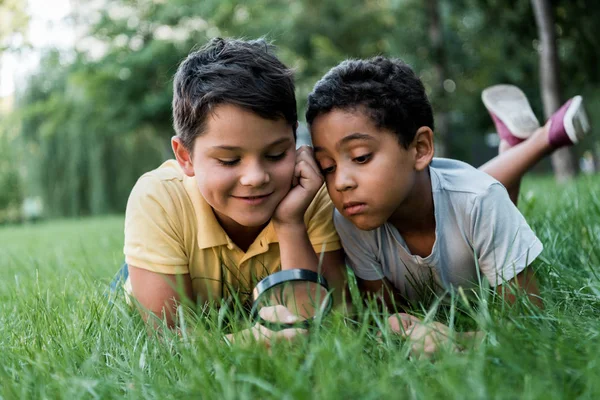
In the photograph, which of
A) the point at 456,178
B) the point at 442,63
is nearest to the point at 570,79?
the point at 442,63

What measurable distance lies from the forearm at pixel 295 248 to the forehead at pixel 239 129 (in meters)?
0.34

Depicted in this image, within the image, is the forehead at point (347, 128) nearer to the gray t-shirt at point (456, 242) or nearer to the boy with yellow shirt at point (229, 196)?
the boy with yellow shirt at point (229, 196)

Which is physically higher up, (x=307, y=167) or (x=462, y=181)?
(x=307, y=167)

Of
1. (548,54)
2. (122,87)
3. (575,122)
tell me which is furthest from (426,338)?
(122,87)

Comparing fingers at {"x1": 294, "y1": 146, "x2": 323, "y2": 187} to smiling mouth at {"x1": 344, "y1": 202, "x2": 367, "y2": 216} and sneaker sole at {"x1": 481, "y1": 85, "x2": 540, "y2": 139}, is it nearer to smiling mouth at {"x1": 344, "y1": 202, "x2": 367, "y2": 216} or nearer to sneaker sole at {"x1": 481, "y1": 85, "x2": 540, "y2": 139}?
smiling mouth at {"x1": 344, "y1": 202, "x2": 367, "y2": 216}

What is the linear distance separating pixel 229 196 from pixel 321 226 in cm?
44

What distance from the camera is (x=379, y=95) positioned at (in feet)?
6.90

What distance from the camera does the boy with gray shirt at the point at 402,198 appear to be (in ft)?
6.68

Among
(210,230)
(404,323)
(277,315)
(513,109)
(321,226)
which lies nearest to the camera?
(277,315)

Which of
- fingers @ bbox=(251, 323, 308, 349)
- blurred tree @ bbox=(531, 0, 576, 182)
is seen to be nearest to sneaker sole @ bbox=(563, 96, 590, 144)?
fingers @ bbox=(251, 323, 308, 349)

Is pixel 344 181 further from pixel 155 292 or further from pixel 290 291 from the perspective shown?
pixel 155 292

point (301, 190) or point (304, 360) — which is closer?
point (304, 360)

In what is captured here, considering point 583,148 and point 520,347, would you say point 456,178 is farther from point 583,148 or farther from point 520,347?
point 583,148

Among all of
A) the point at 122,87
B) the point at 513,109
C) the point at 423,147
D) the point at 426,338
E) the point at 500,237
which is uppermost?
Answer: the point at 122,87
